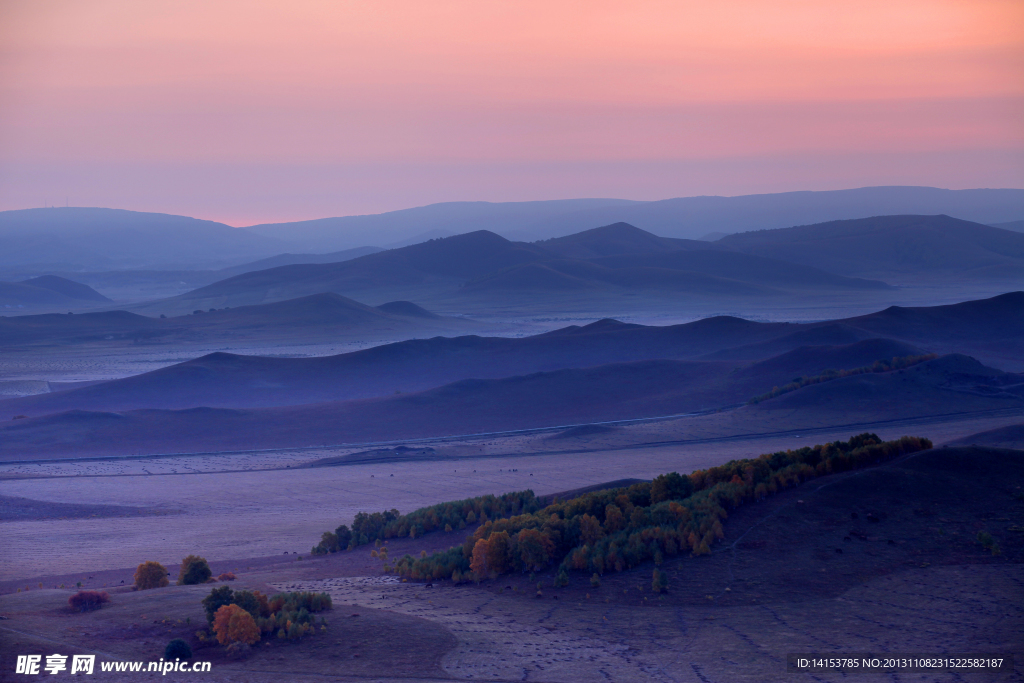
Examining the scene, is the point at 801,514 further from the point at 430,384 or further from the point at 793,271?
the point at 793,271

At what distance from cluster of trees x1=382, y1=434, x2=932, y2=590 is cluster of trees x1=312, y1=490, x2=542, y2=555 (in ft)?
6.91

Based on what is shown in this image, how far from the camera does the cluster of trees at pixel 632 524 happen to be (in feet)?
32.0

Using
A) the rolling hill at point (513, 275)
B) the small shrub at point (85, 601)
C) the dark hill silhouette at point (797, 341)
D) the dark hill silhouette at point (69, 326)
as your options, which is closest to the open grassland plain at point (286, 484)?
the small shrub at point (85, 601)

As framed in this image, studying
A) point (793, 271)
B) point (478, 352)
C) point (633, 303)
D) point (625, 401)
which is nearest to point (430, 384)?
point (478, 352)

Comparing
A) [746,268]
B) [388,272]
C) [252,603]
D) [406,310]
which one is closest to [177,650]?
[252,603]

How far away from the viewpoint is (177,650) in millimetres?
7496

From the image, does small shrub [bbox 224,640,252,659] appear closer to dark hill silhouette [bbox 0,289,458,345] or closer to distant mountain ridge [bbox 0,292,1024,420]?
distant mountain ridge [bbox 0,292,1024,420]

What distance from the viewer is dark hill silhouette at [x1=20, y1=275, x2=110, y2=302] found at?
10700 cm

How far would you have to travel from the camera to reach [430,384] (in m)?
41.6

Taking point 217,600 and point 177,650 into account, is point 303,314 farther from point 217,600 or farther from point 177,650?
point 177,650

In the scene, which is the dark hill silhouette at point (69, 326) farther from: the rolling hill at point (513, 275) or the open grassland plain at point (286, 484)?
the open grassland plain at point (286, 484)

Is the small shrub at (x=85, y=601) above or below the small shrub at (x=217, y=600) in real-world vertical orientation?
below

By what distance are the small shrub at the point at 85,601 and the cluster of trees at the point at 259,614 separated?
1.44 metres

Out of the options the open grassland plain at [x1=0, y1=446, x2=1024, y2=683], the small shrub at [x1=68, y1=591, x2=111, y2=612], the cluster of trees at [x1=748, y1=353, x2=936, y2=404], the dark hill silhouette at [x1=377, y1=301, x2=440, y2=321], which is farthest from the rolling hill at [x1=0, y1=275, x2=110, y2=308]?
the open grassland plain at [x1=0, y1=446, x2=1024, y2=683]
